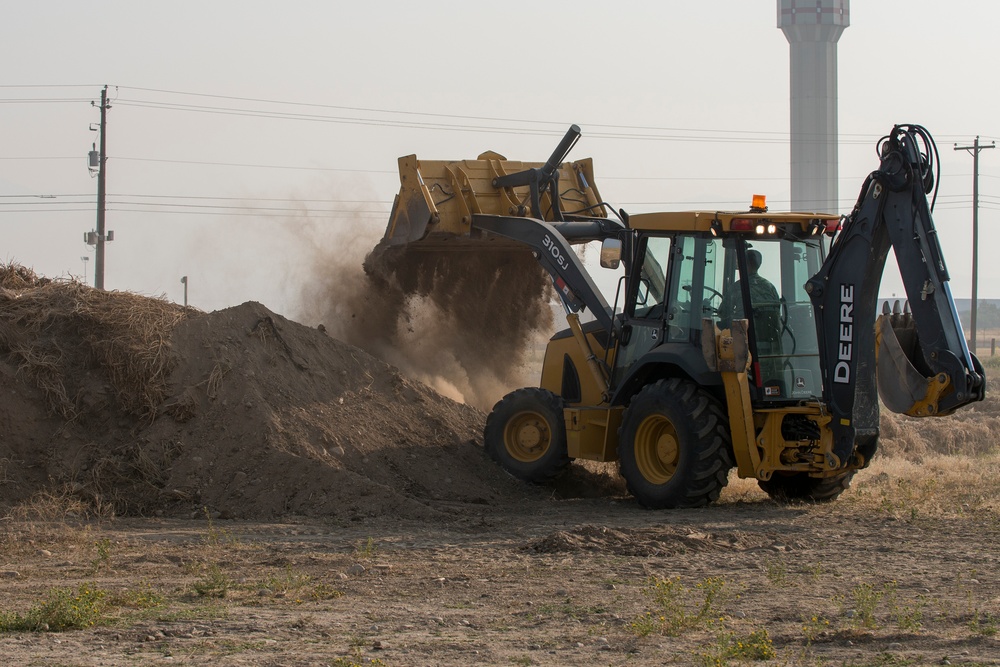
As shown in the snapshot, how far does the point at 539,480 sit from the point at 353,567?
455 cm

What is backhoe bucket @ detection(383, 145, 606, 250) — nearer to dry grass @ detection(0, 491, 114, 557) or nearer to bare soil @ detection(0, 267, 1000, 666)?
bare soil @ detection(0, 267, 1000, 666)

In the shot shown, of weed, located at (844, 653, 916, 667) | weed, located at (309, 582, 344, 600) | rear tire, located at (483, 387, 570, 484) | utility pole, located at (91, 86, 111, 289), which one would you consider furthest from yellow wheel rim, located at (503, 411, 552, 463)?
utility pole, located at (91, 86, 111, 289)

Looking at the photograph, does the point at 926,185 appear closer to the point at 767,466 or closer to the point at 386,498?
the point at 767,466

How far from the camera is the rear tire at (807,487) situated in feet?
38.7

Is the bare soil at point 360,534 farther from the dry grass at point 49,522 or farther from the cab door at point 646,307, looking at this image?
the cab door at point 646,307

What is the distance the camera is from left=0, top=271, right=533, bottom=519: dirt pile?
11703mm

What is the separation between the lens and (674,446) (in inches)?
451

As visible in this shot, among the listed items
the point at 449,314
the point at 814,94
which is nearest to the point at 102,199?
the point at 449,314

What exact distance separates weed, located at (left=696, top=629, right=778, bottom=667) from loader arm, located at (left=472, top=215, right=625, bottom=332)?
6.38 meters

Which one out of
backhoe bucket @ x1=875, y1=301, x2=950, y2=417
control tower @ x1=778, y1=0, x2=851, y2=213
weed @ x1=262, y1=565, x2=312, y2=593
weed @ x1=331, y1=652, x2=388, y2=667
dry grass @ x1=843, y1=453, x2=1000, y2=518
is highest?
control tower @ x1=778, y1=0, x2=851, y2=213

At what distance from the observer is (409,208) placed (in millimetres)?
14648

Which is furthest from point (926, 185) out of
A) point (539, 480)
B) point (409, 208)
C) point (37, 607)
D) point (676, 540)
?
point (37, 607)

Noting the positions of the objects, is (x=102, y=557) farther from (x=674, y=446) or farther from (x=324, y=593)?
(x=674, y=446)

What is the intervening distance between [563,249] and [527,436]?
1970mm
